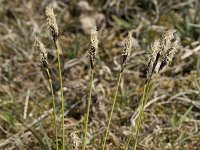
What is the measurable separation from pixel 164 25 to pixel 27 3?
106 cm

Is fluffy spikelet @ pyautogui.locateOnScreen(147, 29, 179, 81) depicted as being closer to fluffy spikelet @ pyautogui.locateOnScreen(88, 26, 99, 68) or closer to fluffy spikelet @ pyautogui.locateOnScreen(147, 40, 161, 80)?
fluffy spikelet @ pyautogui.locateOnScreen(147, 40, 161, 80)

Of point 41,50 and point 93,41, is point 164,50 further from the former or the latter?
point 41,50

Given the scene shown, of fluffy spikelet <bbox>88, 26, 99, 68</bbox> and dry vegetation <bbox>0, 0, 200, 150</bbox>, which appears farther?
dry vegetation <bbox>0, 0, 200, 150</bbox>

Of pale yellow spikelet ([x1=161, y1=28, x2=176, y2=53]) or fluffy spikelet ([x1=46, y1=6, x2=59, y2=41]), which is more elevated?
fluffy spikelet ([x1=46, y1=6, x2=59, y2=41])

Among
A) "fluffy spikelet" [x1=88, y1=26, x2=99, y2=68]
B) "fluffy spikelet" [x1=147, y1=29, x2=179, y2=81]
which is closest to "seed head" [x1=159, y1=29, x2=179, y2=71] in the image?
"fluffy spikelet" [x1=147, y1=29, x2=179, y2=81]

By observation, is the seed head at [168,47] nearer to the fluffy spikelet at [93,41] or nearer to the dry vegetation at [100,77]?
the fluffy spikelet at [93,41]

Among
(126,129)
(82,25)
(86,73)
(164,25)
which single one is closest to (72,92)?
(86,73)

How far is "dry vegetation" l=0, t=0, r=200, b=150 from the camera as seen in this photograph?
7.36ft

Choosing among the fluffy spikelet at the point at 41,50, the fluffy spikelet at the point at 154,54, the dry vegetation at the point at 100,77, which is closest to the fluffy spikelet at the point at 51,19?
the fluffy spikelet at the point at 41,50

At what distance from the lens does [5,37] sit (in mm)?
2955

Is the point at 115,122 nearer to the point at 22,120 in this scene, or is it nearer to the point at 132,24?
the point at 22,120

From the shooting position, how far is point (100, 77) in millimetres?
2646

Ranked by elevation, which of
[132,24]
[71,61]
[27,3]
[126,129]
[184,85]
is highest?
[27,3]

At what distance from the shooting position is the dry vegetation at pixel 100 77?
7.36 ft
